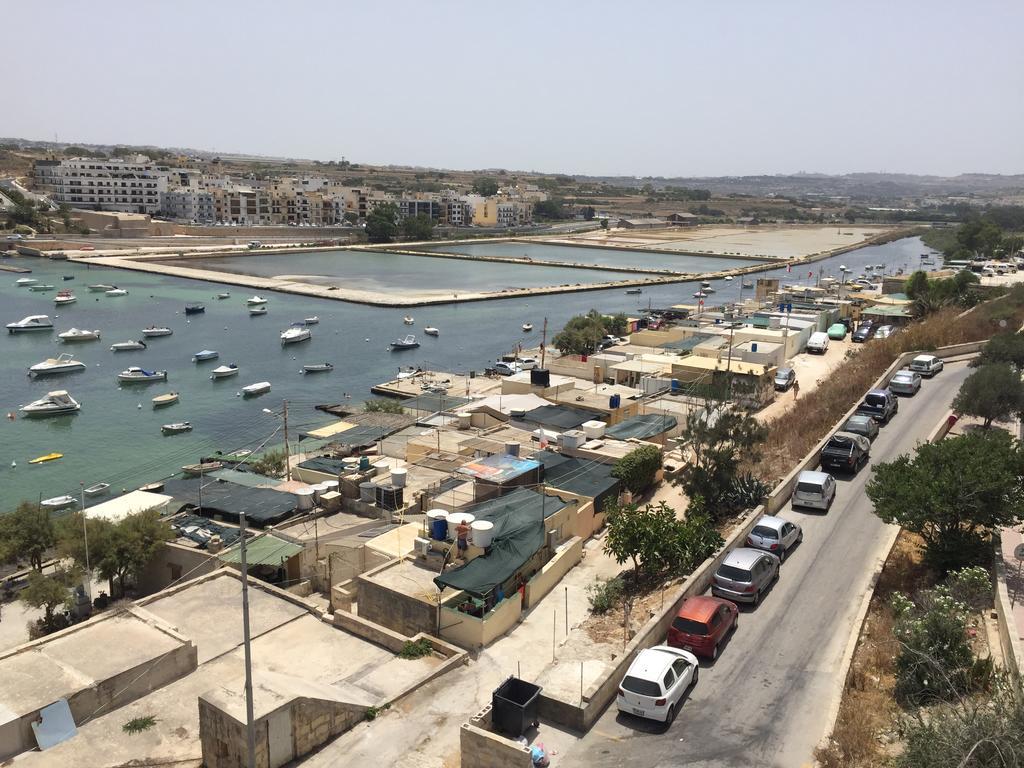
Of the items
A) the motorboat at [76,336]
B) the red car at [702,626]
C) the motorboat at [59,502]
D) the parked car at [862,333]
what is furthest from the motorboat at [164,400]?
the parked car at [862,333]

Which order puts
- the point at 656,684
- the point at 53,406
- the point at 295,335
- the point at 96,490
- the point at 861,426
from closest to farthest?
the point at 656,684 < the point at 861,426 < the point at 96,490 < the point at 53,406 < the point at 295,335

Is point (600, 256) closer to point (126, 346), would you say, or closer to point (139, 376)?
point (126, 346)

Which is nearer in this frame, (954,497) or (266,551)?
(954,497)

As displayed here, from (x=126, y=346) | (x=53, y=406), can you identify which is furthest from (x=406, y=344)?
(x=53, y=406)

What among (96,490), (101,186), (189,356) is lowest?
(189,356)

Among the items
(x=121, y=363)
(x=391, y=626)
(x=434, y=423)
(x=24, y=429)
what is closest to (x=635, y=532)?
(x=391, y=626)

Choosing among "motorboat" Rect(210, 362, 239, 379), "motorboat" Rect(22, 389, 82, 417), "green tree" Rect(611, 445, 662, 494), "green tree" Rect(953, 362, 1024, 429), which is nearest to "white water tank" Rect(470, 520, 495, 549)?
"green tree" Rect(611, 445, 662, 494)

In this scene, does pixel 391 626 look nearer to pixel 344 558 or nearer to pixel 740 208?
pixel 344 558
